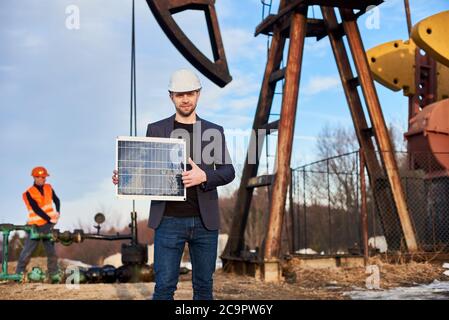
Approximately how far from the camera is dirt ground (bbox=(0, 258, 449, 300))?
5895mm

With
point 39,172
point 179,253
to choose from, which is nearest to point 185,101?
point 179,253

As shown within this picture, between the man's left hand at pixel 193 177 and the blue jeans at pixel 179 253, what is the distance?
0.68 feet

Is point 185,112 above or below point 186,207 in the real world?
above

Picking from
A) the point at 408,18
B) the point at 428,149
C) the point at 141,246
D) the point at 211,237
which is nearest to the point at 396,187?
the point at 428,149

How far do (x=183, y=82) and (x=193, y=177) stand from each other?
1.73 ft

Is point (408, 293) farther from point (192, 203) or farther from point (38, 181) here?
point (38, 181)

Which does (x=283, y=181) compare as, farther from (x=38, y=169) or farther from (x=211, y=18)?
(x=38, y=169)

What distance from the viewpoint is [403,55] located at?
11.8 meters

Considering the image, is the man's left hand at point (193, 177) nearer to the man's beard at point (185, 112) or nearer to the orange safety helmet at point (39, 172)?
the man's beard at point (185, 112)

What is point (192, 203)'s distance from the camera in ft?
10.1

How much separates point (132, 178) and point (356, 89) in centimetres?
687

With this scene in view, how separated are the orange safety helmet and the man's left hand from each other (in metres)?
5.41

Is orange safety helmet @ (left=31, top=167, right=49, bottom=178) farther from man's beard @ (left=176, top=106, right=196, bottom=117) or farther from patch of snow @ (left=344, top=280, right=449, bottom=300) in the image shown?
man's beard @ (left=176, top=106, right=196, bottom=117)

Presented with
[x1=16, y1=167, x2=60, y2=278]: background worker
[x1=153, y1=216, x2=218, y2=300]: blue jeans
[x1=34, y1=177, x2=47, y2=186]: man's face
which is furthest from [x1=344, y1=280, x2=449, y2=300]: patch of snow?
[x1=34, y1=177, x2=47, y2=186]: man's face
